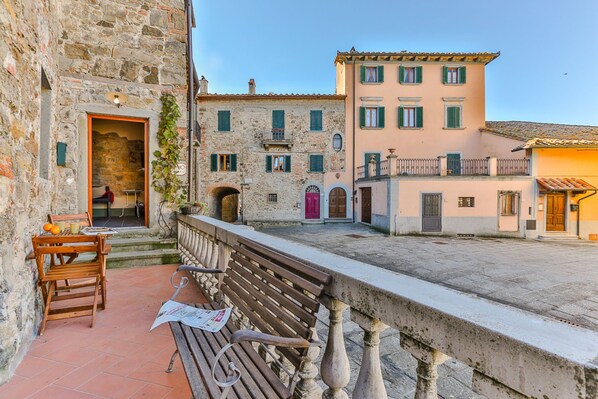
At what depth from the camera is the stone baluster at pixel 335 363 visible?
1.29m

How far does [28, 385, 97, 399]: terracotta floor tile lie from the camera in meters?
1.86

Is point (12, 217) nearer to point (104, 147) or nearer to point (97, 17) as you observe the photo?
point (97, 17)

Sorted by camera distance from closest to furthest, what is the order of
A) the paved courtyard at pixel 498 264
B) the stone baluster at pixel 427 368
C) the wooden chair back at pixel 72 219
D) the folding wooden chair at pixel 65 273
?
the stone baluster at pixel 427 368 → the folding wooden chair at pixel 65 273 → the wooden chair back at pixel 72 219 → the paved courtyard at pixel 498 264

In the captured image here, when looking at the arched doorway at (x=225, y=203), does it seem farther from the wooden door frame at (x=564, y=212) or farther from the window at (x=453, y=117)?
the wooden door frame at (x=564, y=212)

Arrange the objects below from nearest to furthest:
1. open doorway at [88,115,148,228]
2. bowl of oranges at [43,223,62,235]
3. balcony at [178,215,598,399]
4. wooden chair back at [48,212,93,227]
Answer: balcony at [178,215,598,399]
bowl of oranges at [43,223,62,235]
wooden chair back at [48,212,93,227]
open doorway at [88,115,148,228]

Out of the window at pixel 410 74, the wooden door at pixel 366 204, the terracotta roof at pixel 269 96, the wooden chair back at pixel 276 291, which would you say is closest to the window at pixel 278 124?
the terracotta roof at pixel 269 96

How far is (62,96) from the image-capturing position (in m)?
4.66

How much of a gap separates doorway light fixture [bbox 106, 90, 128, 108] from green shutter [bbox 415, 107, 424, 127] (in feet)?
56.1

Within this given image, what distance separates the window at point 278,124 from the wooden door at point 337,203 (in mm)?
4636

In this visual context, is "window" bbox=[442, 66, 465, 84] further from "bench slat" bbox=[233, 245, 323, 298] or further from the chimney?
"bench slat" bbox=[233, 245, 323, 298]

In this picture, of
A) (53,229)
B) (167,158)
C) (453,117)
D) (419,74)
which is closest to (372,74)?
(419,74)

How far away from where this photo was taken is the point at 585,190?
13570 mm

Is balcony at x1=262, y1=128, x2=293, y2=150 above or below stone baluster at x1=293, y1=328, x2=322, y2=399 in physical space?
above

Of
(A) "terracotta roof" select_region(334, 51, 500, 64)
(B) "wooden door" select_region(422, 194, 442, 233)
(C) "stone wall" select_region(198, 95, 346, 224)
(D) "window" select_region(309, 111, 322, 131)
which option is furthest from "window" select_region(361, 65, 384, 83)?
(B) "wooden door" select_region(422, 194, 442, 233)
